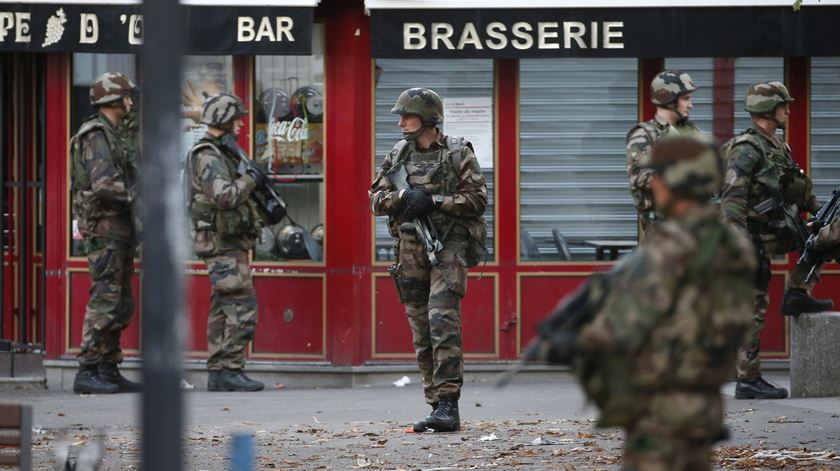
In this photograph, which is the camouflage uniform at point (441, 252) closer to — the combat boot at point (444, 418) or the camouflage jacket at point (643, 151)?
the combat boot at point (444, 418)

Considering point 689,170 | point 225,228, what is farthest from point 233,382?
point 689,170

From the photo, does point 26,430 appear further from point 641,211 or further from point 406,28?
point 406,28

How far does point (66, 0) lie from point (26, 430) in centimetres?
719

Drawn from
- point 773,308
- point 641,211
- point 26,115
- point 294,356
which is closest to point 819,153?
point 773,308

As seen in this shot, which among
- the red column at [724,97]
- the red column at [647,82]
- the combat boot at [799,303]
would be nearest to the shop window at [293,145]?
the red column at [647,82]

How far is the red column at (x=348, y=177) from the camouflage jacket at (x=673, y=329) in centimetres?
753

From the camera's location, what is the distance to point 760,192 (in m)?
11.1

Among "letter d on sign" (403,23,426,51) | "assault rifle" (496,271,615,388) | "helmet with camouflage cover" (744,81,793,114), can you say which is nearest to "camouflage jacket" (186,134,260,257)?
"letter d on sign" (403,23,426,51)

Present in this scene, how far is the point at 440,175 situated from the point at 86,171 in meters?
3.37

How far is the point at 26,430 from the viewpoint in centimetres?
601

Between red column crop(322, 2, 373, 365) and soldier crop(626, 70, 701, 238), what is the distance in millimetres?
2621

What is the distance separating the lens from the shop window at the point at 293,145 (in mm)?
12914

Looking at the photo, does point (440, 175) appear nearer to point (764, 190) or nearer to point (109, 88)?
point (764, 190)

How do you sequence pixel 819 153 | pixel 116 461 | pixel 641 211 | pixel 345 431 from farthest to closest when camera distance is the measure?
pixel 819 153, pixel 641 211, pixel 345 431, pixel 116 461
